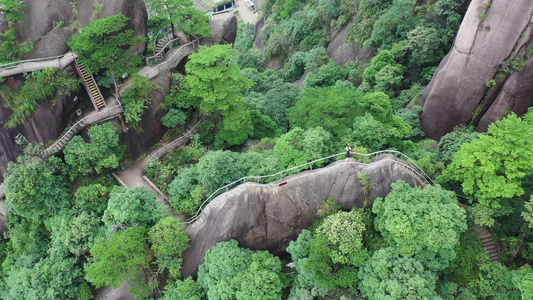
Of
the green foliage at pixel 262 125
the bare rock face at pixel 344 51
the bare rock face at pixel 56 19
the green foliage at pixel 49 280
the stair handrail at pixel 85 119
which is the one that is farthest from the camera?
the bare rock face at pixel 344 51

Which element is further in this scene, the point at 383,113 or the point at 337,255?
the point at 383,113

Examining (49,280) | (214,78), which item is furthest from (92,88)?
(49,280)

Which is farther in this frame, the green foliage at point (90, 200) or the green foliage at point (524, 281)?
the green foliage at point (90, 200)

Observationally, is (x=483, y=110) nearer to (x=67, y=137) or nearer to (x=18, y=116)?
(x=67, y=137)

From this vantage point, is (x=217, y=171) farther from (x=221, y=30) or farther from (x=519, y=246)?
(x=221, y=30)

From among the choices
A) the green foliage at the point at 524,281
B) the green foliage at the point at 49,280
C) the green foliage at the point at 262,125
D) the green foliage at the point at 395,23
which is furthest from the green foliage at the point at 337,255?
the green foliage at the point at 395,23

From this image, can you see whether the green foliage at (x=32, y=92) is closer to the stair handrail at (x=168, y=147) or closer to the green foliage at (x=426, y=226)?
the stair handrail at (x=168, y=147)

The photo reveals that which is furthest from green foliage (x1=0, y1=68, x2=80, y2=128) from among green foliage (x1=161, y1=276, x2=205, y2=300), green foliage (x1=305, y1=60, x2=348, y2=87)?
green foliage (x1=305, y1=60, x2=348, y2=87)
